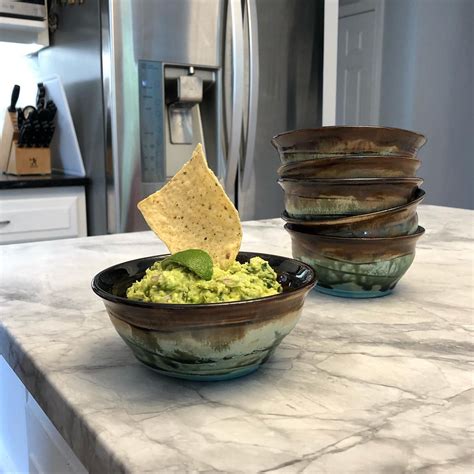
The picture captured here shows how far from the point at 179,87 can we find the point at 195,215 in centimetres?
181

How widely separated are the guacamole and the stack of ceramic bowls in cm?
28

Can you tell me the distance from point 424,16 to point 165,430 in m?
3.85

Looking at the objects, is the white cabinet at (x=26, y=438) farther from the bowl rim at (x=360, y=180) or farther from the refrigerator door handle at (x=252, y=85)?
the refrigerator door handle at (x=252, y=85)

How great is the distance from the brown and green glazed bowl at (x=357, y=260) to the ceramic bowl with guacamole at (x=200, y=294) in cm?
19

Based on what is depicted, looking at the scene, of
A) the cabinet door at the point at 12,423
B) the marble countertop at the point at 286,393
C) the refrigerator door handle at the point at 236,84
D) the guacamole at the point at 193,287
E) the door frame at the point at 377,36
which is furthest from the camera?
the door frame at the point at 377,36

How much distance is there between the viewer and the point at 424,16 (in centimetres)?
375

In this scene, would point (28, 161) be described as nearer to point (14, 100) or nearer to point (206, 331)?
point (14, 100)

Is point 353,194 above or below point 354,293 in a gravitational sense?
above

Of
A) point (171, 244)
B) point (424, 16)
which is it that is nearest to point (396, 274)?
point (171, 244)

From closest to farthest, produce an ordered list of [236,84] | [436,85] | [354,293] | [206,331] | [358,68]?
1. [206,331]
2. [354,293]
3. [236,84]
4. [436,85]
5. [358,68]

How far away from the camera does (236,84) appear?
8.02 ft

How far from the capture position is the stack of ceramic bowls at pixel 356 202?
859 mm

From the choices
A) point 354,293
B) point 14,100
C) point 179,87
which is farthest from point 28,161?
point 354,293

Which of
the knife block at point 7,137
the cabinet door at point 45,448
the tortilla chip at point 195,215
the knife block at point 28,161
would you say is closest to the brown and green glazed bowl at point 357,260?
the tortilla chip at point 195,215
